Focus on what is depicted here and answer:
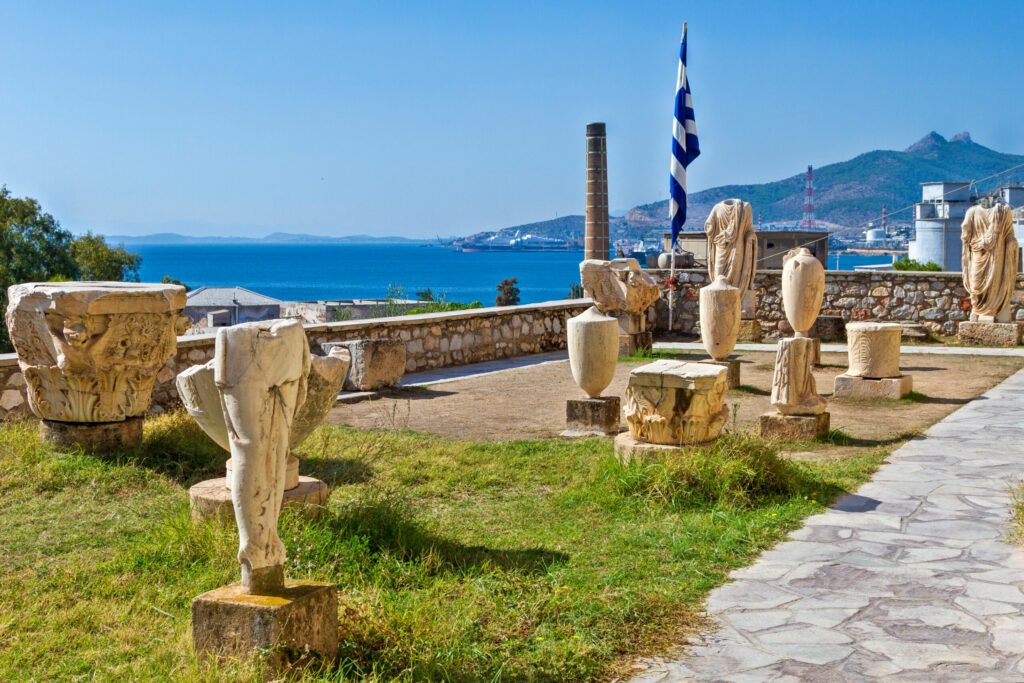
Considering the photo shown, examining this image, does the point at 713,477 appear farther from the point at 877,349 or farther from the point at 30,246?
the point at 30,246

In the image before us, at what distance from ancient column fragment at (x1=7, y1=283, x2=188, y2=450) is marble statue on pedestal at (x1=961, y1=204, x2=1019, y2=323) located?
12.9 metres

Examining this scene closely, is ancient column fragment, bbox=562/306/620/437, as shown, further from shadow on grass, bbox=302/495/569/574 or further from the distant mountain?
the distant mountain

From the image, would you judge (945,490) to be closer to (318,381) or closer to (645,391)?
(645,391)

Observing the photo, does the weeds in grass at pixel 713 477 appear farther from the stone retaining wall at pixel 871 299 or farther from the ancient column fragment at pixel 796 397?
the stone retaining wall at pixel 871 299

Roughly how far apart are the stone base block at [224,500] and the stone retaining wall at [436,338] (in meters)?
3.97

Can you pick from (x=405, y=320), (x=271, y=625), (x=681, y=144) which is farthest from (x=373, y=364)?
(x=681, y=144)

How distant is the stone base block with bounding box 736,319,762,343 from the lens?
17672 mm

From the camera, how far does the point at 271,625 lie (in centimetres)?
367

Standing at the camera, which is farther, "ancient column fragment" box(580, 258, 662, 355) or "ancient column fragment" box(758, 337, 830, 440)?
"ancient column fragment" box(580, 258, 662, 355)

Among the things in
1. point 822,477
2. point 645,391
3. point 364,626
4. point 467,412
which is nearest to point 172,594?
point 364,626

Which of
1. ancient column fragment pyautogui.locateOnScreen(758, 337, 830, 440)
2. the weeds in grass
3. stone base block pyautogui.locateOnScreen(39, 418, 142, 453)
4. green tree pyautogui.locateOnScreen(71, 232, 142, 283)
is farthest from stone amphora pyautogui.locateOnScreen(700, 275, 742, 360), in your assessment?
green tree pyautogui.locateOnScreen(71, 232, 142, 283)

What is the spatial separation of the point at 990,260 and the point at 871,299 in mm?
2375

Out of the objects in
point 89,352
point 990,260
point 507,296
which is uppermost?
point 990,260

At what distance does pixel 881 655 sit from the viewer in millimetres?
4223
